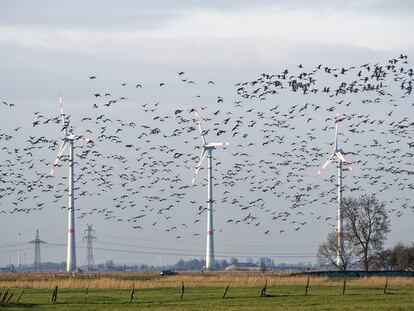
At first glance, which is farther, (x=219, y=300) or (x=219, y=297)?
(x=219, y=297)

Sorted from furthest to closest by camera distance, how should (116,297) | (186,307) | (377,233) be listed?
(377,233)
(116,297)
(186,307)

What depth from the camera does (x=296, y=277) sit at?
12106 centimetres

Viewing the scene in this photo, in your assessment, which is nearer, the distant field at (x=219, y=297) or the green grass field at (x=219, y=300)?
the green grass field at (x=219, y=300)

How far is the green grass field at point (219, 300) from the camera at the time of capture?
225 ft

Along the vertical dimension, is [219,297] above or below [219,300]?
below

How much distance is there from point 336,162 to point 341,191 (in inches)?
285

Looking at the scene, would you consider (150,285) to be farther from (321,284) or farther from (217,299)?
(217,299)

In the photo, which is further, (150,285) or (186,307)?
(150,285)

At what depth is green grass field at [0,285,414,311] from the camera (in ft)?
225

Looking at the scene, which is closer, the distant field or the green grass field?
the green grass field

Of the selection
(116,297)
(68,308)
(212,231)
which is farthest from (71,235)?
(68,308)

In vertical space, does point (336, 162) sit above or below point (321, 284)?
above

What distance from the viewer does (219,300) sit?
77.5 metres

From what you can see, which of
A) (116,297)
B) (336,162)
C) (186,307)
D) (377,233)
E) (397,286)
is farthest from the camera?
(377,233)
